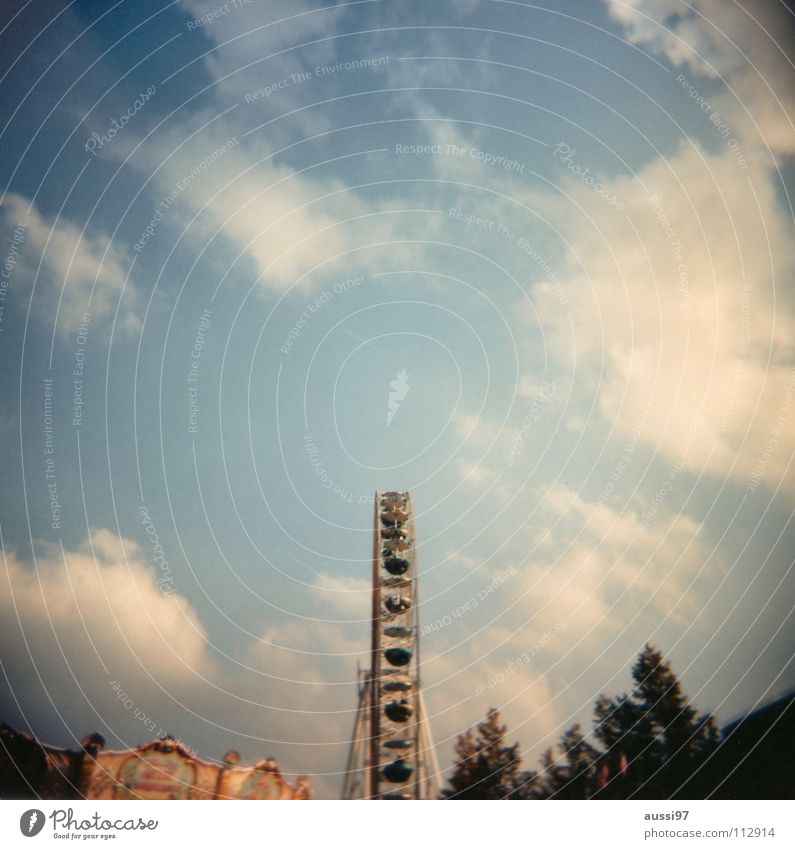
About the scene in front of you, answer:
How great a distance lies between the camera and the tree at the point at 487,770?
947 inches

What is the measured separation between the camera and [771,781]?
1485 centimetres

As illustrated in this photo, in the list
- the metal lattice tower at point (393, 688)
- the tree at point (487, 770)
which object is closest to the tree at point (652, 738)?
the tree at point (487, 770)

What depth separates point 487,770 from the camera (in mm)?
27172

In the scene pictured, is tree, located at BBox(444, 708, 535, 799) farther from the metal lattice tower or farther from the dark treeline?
the metal lattice tower

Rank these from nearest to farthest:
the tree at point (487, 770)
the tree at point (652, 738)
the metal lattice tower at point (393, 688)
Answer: the metal lattice tower at point (393, 688) → the tree at point (652, 738) → the tree at point (487, 770)

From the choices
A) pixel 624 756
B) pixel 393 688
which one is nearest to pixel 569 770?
pixel 624 756

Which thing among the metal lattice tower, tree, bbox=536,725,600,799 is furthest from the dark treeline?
the metal lattice tower

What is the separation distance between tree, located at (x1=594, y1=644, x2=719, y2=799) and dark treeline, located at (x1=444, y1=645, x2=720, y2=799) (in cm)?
4

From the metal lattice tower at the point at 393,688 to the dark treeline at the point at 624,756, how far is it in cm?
579

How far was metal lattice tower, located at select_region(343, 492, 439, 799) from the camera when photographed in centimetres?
1814

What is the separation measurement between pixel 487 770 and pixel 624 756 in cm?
641

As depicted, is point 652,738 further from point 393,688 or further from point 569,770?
point 393,688

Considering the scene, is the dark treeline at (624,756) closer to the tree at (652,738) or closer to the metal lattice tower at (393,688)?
the tree at (652,738)
